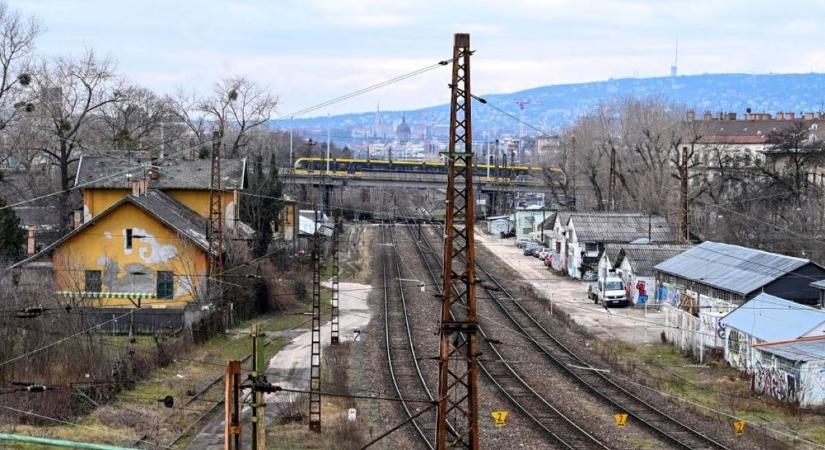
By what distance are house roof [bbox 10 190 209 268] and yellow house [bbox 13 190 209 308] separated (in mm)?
39

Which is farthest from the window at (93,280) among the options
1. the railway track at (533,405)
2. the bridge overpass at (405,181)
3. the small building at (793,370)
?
the bridge overpass at (405,181)

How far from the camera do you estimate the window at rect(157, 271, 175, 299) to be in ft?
119

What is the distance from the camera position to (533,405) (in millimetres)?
24281

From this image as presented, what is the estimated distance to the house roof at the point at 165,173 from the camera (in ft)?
135

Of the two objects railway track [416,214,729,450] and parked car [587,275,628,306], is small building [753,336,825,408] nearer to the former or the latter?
railway track [416,214,729,450]

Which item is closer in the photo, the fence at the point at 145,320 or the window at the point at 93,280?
the fence at the point at 145,320

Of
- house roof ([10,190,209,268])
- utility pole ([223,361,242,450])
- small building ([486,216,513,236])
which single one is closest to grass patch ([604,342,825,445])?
utility pole ([223,361,242,450])

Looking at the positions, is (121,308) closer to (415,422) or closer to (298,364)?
(298,364)

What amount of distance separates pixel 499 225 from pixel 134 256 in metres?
44.6

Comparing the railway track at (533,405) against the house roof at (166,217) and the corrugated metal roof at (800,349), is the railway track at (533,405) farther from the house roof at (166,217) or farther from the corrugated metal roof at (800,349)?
the house roof at (166,217)

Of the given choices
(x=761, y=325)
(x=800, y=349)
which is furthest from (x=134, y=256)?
(x=800, y=349)

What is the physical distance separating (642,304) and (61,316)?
73.7 ft

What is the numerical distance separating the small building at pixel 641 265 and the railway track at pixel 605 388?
14.8 ft

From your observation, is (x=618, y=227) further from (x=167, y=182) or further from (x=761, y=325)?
Result: (x=761, y=325)
